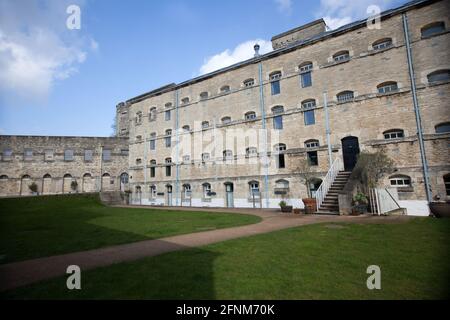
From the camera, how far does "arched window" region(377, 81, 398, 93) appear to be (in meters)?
16.8

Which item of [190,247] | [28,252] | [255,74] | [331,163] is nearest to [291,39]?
[255,74]

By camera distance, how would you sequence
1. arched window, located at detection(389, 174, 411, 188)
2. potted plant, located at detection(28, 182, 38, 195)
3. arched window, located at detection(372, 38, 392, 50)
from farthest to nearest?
potted plant, located at detection(28, 182, 38, 195)
arched window, located at detection(372, 38, 392, 50)
arched window, located at detection(389, 174, 411, 188)

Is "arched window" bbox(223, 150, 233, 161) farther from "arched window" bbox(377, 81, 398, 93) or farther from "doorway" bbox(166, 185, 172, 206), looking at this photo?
"arched window" bbox(377, 81, 398, 93)

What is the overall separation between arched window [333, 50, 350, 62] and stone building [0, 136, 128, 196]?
30568mm

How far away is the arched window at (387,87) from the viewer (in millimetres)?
16812

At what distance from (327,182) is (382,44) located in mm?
10303

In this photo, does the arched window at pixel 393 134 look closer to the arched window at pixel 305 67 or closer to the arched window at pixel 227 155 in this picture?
the arched window at pixel 305 67

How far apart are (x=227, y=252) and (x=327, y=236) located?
3.59m

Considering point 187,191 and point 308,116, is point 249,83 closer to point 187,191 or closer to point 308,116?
point 308,116

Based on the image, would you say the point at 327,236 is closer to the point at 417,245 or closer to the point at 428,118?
the point at 417,245

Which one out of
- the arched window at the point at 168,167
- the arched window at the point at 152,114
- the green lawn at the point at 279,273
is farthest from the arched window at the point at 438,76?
the arched window at the point at 152,114

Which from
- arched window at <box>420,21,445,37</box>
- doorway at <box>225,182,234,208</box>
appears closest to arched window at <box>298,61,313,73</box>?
arched window at <box>420,21,445,37</box>

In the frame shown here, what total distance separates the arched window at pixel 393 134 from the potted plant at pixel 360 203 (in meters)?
5.29
